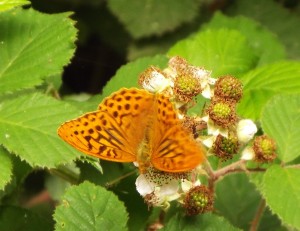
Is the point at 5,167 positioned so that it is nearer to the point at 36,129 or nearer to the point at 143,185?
the point at 36,129

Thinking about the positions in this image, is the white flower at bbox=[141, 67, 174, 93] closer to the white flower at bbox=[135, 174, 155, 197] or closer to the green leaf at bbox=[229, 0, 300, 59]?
the white flower at bbox=[135, 174, 155, 197]

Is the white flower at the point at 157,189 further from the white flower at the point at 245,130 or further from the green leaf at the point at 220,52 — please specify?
the green leaf at the point at 220,52

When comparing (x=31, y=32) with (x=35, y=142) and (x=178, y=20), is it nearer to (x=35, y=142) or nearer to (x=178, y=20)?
(x=35, y=142)

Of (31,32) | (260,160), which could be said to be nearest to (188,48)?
(31,32)

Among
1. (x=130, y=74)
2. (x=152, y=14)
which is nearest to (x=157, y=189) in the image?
(x=130, y=74)

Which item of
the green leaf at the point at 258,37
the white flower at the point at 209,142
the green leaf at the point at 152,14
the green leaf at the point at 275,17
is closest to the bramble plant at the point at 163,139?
the white flower at the point at 209,142
